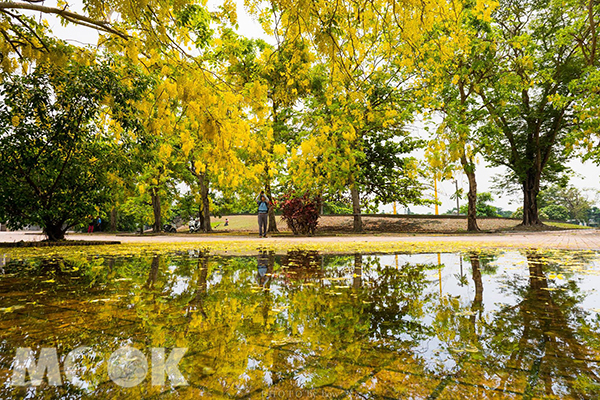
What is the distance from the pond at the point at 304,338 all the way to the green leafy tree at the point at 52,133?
5.86 meters

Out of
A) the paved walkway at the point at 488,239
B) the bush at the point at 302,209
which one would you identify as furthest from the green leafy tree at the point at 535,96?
the bush at the point at 302,209

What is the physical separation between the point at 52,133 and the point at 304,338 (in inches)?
350

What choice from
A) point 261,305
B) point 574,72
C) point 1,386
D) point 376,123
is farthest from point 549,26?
point 1,386

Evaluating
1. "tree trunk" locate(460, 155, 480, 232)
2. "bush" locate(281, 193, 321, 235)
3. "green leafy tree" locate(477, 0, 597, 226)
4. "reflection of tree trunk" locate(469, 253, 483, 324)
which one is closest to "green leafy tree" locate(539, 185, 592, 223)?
"green leafy tree" locate(477, 0, 597, 226)

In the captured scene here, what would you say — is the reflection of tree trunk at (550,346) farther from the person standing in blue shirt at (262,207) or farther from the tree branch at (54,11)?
the person standing in blue shirt at (262,207)

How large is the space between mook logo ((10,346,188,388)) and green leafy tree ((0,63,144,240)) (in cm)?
757

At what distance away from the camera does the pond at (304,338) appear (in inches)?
50.9

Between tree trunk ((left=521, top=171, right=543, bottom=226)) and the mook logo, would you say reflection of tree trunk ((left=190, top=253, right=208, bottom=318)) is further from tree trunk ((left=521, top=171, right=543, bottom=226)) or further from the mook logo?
tree trunk ((left=521, top=171, right=543, bottom=226))

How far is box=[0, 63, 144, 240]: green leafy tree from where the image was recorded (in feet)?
25.4

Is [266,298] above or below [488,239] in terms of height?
above

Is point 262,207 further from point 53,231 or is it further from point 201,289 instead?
point 201,289

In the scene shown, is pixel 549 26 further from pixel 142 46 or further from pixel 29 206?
pixel 29 206

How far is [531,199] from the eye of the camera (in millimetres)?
23094

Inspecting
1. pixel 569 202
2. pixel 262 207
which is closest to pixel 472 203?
pixel 262 207
